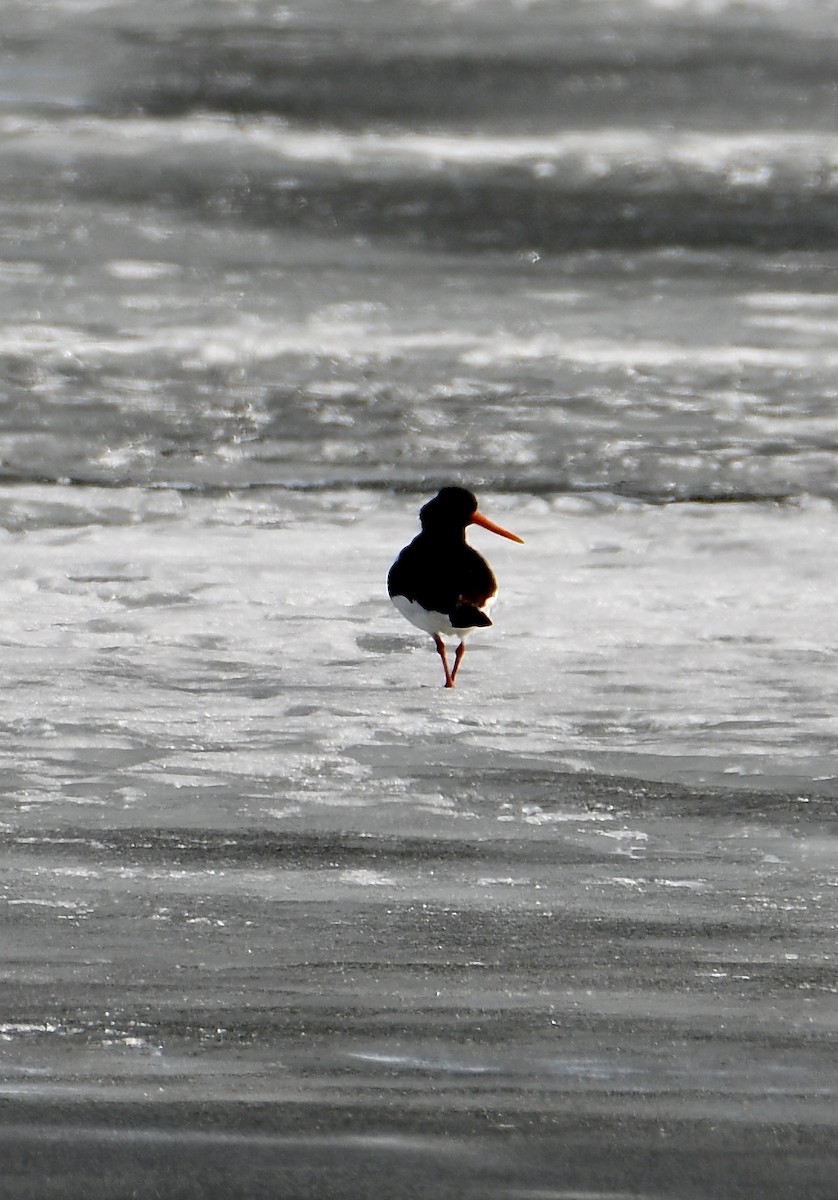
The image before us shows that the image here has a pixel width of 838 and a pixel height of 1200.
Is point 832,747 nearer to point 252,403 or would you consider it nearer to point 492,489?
point 492,489

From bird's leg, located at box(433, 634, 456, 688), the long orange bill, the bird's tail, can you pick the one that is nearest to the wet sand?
bird's leg, located at box(433, 634, 456, 688)

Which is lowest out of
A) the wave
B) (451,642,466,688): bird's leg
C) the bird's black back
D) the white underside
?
(451,642,466,688): bird's leg

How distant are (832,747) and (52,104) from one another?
5.81m

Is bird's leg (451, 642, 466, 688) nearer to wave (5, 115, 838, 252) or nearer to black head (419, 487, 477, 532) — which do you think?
black head (419, 487, 477, 532)

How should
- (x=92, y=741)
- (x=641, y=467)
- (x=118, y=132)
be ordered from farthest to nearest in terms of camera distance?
(x=118, y=132) < (x=641, y=467) < (x=92, y=741)

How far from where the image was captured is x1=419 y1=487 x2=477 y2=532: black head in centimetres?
422

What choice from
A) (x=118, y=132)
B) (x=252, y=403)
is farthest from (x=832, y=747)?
(x=118, y=132)

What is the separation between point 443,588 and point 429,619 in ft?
0.30

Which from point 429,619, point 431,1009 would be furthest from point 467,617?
point 431,1009

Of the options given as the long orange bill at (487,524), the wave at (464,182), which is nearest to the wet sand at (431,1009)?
the long orange bill at (487,524)

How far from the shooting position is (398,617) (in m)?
4.13

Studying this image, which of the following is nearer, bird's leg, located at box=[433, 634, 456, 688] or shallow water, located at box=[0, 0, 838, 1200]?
shallow water, located at box=[0, 0, 838, 1200]

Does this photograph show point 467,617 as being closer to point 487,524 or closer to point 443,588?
point 443,588

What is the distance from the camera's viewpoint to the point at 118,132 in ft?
23.9
